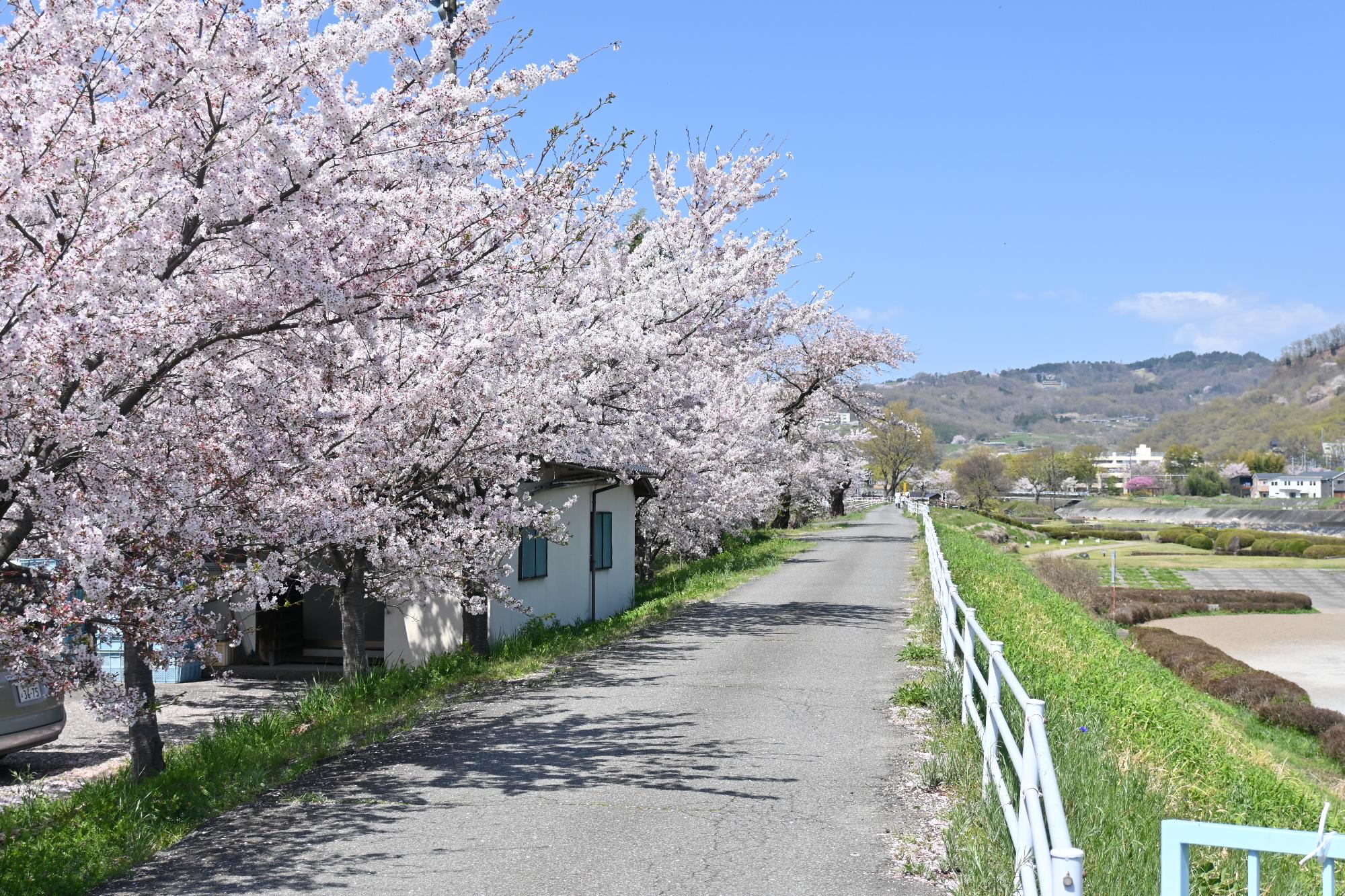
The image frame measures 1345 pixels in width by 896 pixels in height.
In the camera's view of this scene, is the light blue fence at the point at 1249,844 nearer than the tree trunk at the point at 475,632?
Yes

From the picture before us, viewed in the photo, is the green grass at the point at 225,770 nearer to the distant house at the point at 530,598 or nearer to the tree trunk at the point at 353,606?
the tree trunk at the point at 353,606

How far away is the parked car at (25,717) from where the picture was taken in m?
10.1

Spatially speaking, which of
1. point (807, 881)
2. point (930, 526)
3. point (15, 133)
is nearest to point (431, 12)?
point (15, 133)

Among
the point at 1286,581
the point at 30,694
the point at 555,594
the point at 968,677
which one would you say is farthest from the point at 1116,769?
the point at 1286,581

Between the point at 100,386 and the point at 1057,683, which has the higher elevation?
the point at 100,386

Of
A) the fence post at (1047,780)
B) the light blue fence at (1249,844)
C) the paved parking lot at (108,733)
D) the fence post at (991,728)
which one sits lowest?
the paved parking lot at (108,733)

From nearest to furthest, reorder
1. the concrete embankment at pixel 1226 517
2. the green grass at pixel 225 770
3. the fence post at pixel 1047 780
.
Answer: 1. the fence post at pixel 1047 780
2. the green grass at pixel 225 770
3. the concrete embankment at pixel 1226 517

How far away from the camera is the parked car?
10.1m

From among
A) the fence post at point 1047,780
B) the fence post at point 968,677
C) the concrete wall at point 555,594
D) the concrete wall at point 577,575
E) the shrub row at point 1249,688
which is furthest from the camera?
the shrub row at point 1249,688

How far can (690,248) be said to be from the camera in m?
23.1

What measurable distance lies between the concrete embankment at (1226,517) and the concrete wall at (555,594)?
419ft

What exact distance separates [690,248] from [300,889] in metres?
18.7

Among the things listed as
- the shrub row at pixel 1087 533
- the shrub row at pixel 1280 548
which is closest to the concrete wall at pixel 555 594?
the shrub row at pixel 1280 548

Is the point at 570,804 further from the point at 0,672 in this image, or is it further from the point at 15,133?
the point at 0,672
